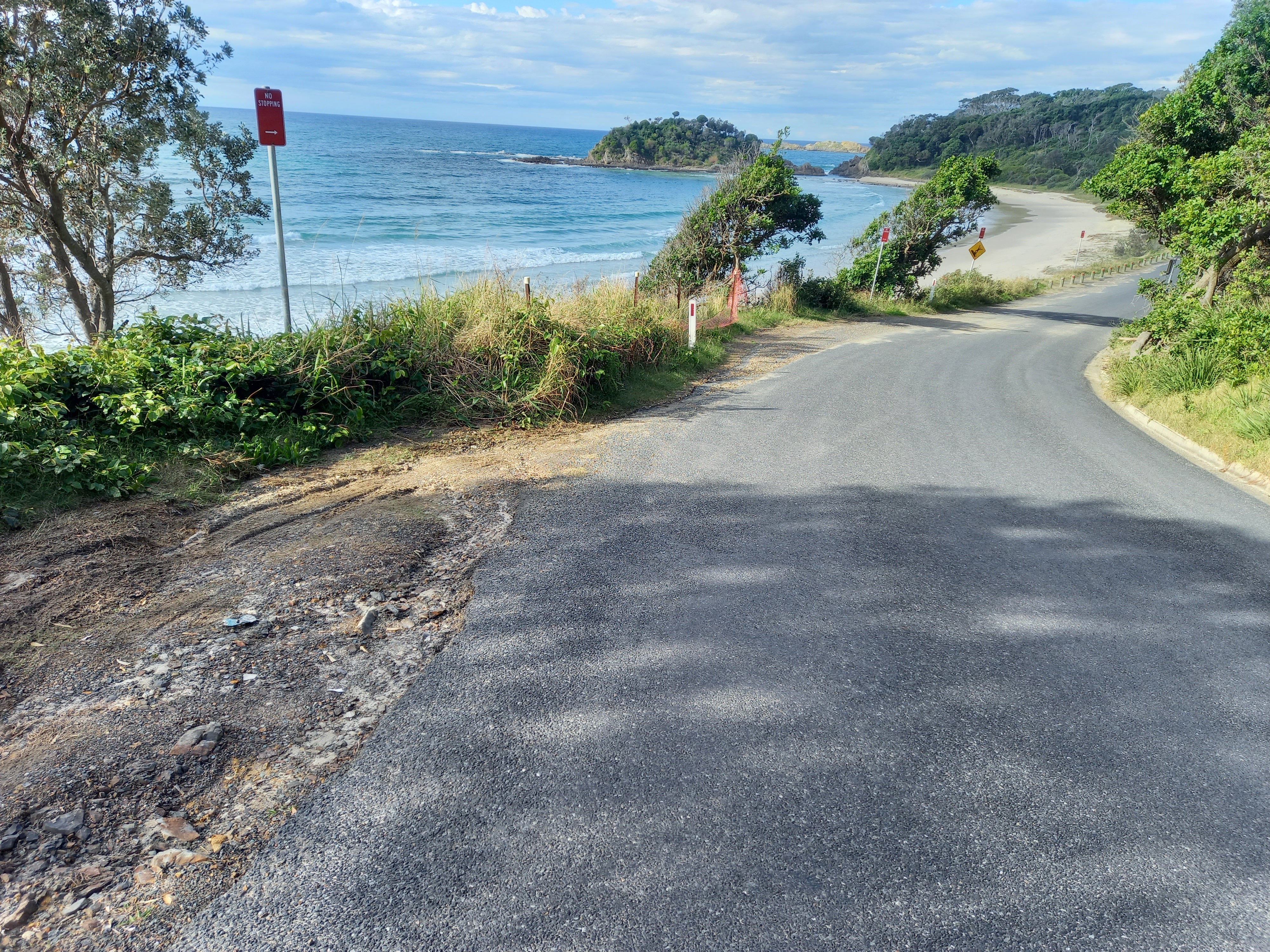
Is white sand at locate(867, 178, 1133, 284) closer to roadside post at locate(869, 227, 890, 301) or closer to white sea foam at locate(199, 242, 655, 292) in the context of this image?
roadside post at locate(869, 227, 890, 301)

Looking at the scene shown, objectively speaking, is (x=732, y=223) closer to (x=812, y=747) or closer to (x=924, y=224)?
(x=924, y=224)

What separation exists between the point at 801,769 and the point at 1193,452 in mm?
9200

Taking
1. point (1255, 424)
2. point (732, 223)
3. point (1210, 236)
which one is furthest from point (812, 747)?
point (732, 223)

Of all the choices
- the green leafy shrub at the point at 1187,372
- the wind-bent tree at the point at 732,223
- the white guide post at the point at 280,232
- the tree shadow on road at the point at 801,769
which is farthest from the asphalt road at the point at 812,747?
the wind-bent tree at the point at 732,223

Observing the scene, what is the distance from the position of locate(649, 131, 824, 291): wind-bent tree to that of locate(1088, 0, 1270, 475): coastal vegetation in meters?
7.32

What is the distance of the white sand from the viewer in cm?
4575

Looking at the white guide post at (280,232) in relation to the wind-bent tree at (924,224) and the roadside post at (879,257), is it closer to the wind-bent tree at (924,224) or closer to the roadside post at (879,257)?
the roadside post at (879,257)

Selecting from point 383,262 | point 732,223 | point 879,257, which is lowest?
point 383,262

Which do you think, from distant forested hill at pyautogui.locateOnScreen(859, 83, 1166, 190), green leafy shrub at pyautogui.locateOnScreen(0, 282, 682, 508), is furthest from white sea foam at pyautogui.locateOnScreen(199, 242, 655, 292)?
distant forested hill at pyautogui.locateOnScreen(859, 83, 1166, 190)

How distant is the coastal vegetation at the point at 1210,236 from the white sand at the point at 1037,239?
16.4 metres

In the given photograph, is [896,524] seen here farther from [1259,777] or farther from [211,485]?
[211,485]

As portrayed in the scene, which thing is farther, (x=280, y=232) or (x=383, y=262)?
(x=383, y=262)

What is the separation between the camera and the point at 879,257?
2439cm

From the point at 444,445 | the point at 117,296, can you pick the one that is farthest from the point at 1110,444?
the point at 117,296
